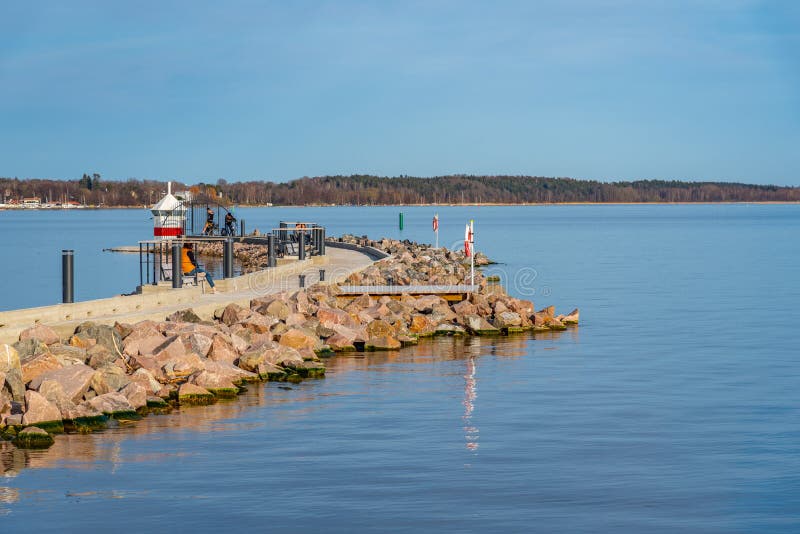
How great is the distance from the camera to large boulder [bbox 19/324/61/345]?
1706 cm

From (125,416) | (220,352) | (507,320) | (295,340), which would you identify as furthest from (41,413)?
(507,320)

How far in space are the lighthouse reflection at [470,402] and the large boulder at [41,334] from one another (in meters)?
6.45

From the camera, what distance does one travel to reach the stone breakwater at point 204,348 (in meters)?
14.9

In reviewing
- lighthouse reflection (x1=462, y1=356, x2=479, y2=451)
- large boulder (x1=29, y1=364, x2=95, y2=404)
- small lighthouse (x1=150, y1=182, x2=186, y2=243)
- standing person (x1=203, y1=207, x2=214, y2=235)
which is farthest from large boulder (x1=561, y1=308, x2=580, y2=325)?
standing person (x1=203, y1=207, x2=214, y2=235)

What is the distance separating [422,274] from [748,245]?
177 ft

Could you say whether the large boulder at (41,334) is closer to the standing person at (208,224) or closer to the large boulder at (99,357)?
the large boulder at (99,357)

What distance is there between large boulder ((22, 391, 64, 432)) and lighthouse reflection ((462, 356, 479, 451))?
524 centimetres

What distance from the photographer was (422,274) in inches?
1442

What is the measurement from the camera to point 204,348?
1839 centimetres

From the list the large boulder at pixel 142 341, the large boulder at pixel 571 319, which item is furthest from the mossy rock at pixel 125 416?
the large boulder at pixel 571 319

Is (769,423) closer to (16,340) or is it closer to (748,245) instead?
(16,340)

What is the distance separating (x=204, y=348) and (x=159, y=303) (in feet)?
15.5

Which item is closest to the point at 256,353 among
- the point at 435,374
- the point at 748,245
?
the point at 435,374

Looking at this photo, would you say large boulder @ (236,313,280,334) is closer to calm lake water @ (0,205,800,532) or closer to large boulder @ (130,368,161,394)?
calm lake water @ (0,205,800,532)
